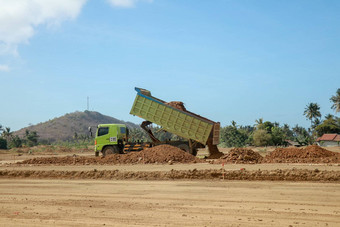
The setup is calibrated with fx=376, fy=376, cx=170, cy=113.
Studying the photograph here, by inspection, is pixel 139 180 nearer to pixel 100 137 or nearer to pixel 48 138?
pixel 100 137

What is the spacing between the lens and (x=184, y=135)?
23.2m

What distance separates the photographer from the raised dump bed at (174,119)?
23.0 meters

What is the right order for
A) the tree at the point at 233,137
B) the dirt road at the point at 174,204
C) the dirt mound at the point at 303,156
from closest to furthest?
the dirt road at the point at 174,204 → the dirt mound at the point at 303,156 → the tree at the point at 233,137

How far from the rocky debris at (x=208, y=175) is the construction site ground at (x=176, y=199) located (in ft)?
0.10

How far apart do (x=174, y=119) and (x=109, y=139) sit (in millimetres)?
4662

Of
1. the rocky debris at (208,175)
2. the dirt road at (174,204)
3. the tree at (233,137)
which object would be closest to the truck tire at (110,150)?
the rocky debris at (208,175)

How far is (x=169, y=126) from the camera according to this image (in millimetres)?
23125

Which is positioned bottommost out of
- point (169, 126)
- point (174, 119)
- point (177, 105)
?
point (169, 126)

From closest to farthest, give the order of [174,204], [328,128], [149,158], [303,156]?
[174,204]
[303,156]
[149,158]
[328,128]

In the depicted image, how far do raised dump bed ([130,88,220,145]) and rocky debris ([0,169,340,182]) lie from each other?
21.2 feet

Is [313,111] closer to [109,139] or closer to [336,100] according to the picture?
[336,100]

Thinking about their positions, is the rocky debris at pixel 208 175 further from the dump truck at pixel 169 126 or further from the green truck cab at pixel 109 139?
the dump truck at pixel 169 126

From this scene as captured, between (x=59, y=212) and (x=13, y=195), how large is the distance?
13.1 ft

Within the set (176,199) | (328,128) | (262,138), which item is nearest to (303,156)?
(176,199)
